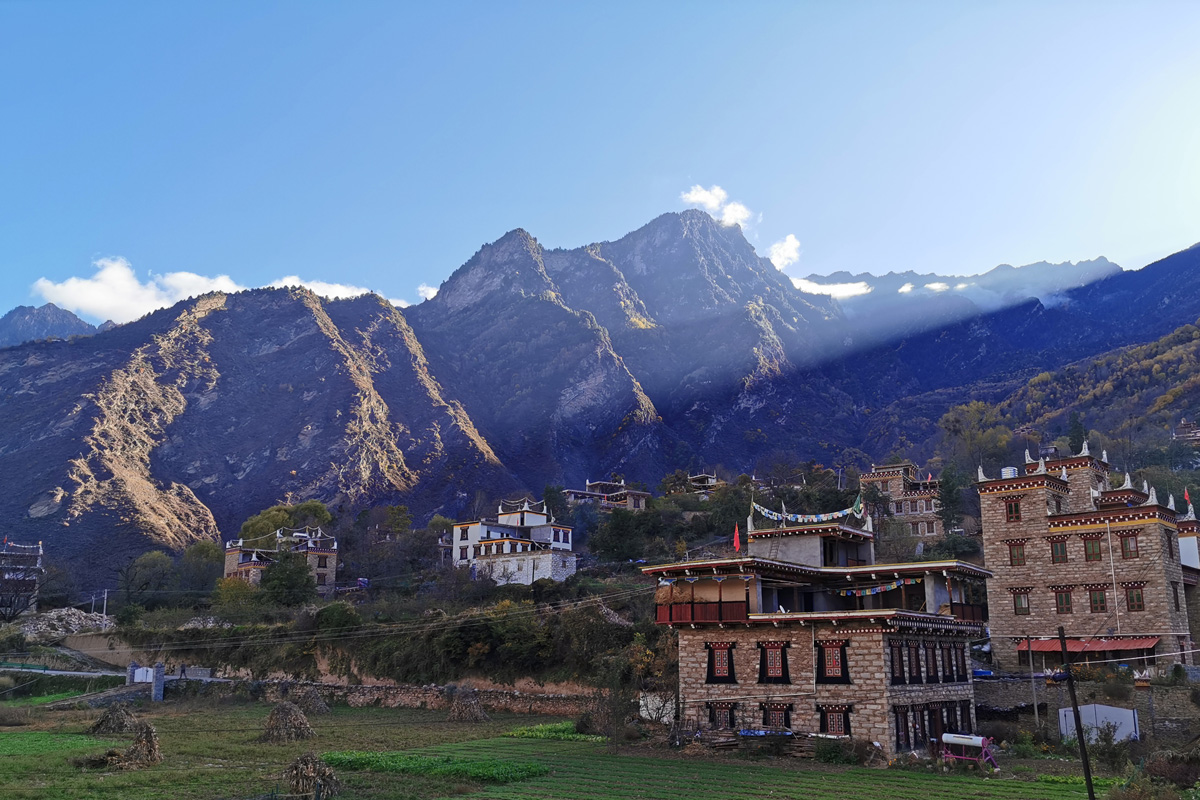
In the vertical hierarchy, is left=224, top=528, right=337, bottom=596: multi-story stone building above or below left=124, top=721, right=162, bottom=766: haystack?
above

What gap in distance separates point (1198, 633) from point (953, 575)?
17.7 meters

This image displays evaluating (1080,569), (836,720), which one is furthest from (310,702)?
(1080,569)

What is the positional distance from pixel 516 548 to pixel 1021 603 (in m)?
45.1

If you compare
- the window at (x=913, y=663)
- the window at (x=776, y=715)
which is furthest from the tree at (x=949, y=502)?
the window at (x=776, y=715)

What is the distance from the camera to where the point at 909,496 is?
88938 millimetres

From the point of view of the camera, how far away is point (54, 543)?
115625 millimetres

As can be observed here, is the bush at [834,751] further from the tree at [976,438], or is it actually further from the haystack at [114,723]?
the tree at [976,438]

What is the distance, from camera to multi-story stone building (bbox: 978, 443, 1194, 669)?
142 feet

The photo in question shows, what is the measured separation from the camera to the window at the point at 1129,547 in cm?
4406

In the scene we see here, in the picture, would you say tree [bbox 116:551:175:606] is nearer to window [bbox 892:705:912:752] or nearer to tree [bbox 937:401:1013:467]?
window [bbox 892:705:912:752]

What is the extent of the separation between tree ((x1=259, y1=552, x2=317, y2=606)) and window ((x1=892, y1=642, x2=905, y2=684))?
2118 inches

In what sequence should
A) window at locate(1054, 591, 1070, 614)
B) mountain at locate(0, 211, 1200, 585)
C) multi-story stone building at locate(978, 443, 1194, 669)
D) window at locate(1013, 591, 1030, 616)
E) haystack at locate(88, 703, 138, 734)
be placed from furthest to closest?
mountain at locate(0, 211, 1200, 585) → window at locate(1013, 591, 1030, 616) → window at locate(1054, 591, 1070, 614) → multi-story stone building at locate(978, 443, 1194, 669) → haystack at locate(88, 703, 138, 734)

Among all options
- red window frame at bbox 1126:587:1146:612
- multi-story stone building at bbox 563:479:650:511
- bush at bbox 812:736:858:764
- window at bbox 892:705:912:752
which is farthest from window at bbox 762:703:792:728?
multi-story stone building at bbox 563:479:650:511

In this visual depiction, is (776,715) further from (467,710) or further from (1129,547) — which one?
(1129,547)
